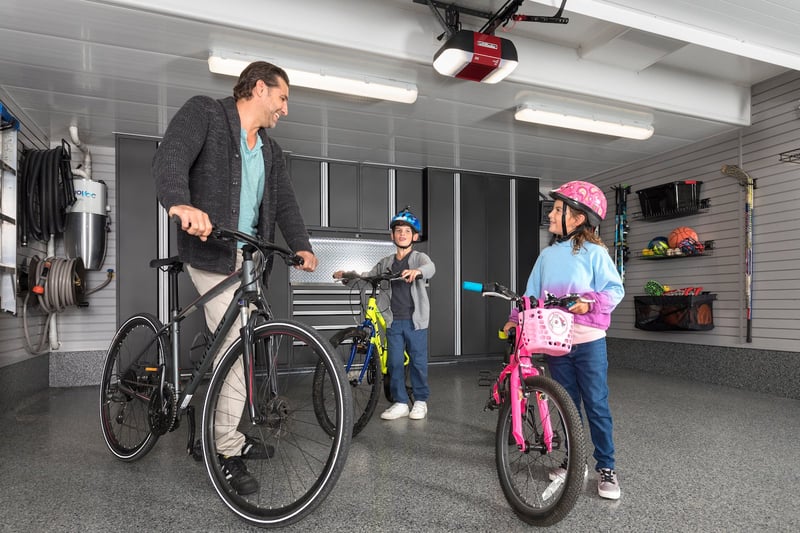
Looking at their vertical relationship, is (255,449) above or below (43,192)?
below

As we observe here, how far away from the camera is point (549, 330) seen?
70.3 inches

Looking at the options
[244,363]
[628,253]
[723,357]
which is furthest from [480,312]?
[244,363]

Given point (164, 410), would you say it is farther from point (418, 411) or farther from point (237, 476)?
point (418, 411)

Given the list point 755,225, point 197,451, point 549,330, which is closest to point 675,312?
point 755,225

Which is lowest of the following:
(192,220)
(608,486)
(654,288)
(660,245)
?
(608,486)

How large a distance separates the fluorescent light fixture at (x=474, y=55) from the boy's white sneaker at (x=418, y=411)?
2274 millimetres

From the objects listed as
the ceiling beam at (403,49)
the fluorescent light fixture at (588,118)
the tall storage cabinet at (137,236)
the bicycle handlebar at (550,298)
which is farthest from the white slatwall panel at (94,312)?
the bicycle handlebar at (550,298)

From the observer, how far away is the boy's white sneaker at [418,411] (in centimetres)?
333

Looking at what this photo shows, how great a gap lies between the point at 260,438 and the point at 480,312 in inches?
191

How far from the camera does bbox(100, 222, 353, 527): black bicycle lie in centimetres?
158

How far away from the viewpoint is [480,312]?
6391 mm

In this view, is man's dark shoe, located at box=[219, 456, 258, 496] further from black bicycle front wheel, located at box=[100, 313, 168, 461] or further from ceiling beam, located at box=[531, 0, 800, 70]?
ceiling beam, located at box=[531, 0, 800, 70]

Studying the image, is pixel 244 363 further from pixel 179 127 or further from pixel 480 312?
pixel 480 312

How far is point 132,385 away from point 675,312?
16.3 feet
